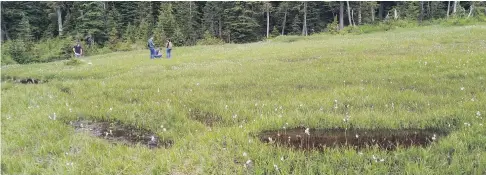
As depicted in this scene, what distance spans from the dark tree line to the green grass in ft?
166

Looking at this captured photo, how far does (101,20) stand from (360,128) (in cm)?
6755

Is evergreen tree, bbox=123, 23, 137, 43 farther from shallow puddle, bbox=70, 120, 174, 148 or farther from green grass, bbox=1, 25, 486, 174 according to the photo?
shallow puddle, bbox=70, 120, 174, 148

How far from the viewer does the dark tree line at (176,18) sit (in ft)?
211

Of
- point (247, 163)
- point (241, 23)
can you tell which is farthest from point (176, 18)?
point (247, 163)

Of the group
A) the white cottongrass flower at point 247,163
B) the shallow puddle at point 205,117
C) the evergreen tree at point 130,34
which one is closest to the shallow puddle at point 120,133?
the shallow puddle at point 205,117

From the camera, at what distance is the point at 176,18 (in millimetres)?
72188

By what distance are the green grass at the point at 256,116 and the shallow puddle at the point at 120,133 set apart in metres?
0.22

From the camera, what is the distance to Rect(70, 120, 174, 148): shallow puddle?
21.6 ft

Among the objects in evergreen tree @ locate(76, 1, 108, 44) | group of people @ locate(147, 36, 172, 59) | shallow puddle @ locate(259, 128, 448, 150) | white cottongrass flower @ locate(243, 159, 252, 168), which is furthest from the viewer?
evergreen tree @ locate(76, 1, 108, 44)

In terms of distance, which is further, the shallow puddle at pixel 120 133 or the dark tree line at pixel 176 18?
the dark tree line at pixel 176 18

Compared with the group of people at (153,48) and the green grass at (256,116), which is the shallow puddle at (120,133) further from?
the group of people at (153,48)

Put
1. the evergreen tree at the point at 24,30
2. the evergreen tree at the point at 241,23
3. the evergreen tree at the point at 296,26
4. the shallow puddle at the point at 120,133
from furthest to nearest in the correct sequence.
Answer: the evergreen tree at the point at 296,26 → the evergreen tree at the point at 241,23 → the evergreen tree at the point at 24,30 → the shallow puddle at the point at 120,133

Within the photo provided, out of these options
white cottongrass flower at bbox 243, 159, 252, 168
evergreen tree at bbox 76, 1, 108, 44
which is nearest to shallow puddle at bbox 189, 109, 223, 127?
white cottongrass flower at bbox 243, 159, 252, 168

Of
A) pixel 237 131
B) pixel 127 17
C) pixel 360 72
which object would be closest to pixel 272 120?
pixel 237 131
